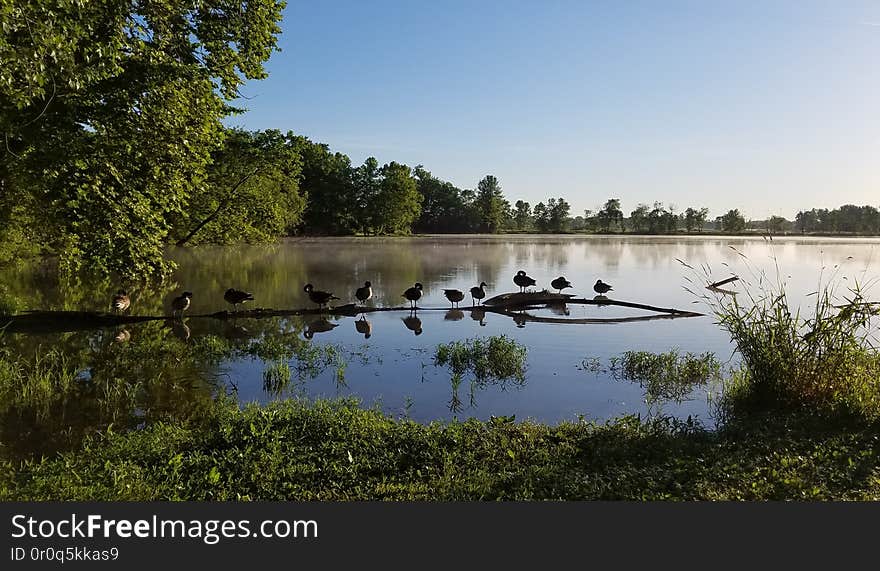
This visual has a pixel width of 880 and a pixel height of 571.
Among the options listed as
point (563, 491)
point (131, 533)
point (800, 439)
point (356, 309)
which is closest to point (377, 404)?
point (563, 491)

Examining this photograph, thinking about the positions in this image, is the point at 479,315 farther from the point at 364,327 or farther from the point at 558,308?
the point at 364,327

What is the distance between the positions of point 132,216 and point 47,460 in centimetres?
795

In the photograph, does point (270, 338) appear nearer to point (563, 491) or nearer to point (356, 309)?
point (356, 309)

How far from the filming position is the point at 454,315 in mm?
20438

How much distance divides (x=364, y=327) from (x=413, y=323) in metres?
1.91

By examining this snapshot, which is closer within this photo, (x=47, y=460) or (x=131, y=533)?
(x=131, y=533)

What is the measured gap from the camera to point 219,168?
3984cm

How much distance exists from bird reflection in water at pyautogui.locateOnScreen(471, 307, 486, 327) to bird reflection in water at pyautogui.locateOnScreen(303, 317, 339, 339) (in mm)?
5270

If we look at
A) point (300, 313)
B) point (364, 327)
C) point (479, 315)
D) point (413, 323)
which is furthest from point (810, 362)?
point (300, 313)

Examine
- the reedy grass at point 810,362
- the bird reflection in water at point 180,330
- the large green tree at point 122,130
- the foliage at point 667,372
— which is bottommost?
the foliage at point 667,372

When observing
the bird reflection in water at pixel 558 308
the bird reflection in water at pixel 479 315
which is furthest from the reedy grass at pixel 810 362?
the bird reflection in water at pixel 558 308

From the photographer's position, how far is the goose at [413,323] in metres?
17.5

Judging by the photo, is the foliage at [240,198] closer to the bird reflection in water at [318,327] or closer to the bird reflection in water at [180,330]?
the bird reflection in water at [180,330]

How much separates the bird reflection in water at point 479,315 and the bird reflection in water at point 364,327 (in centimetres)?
404
